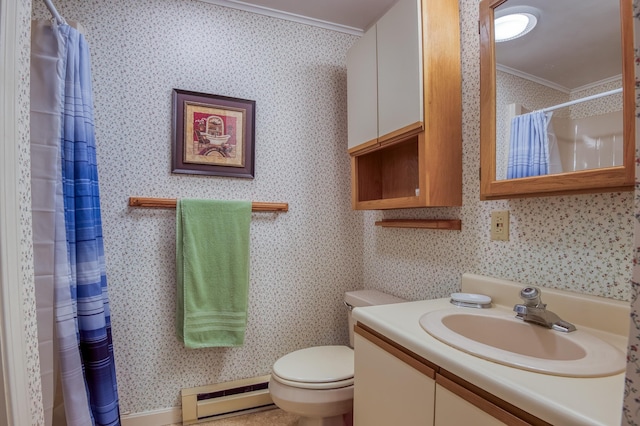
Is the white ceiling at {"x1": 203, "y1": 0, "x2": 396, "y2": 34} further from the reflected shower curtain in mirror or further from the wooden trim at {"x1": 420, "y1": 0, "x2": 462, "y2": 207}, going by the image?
the reflected shower curtain in mirror

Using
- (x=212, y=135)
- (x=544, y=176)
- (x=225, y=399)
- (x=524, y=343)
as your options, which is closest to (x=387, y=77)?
(x=544, y=176)

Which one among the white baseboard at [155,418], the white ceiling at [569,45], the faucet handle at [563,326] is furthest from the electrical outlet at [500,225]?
the white baseboard at [155,418]

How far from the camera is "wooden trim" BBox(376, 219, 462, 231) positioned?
4.79ft

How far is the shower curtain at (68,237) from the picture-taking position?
3.61 feet

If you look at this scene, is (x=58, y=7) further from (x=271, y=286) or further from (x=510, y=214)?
(x=510, y=214)

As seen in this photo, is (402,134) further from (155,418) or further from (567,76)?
(155,418)

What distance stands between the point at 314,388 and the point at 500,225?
103 centimetres

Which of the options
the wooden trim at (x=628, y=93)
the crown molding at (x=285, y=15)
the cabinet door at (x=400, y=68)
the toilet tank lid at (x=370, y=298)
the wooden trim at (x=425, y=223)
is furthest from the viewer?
the crown molding at (x=285, y=15)

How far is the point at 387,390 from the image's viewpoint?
1002 mm

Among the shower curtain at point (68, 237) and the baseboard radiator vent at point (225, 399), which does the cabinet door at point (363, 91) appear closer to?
the shower curtain at point (68, 237)

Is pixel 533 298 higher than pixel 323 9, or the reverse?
pixel 323 9

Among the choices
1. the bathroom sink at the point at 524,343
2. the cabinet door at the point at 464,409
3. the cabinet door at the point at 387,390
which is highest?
the bathroom sink at the point at 524,343

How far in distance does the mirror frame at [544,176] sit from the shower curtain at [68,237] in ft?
5.10

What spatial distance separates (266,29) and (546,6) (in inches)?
58.1
